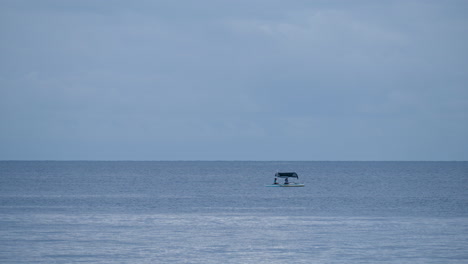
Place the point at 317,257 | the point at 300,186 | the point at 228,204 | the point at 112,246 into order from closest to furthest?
the point at 317,257
the point at 112,246
the point at 228,204
the point at 300,186

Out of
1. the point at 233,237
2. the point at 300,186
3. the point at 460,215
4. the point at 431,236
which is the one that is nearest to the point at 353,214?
the point at 460,215

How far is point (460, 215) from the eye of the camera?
54188 mm

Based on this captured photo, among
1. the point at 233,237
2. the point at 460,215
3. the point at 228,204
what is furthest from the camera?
the point at 228,204

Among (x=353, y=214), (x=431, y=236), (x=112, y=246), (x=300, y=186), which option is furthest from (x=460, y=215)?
(x=300, y=186)

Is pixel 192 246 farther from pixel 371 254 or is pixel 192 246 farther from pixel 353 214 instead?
pixel 353 214

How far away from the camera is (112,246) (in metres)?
36.7

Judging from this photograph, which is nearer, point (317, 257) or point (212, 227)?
point (317, 257)

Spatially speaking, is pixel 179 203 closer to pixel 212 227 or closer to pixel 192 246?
pixel 212 227

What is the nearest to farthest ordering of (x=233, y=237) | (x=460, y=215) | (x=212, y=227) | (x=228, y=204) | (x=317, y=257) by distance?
(x=317, y=257) → (x=233, y=237) → (x=212, y=227) → (x=460, y=215) → (x=228, y=204)

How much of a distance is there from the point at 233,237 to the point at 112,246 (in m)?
7.72

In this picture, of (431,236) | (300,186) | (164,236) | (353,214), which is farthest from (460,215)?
(300,186)

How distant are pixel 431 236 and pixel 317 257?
1077 cm

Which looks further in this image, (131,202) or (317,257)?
(131,202)

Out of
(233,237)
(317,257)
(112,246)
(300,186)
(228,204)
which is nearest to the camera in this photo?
(317,257)
